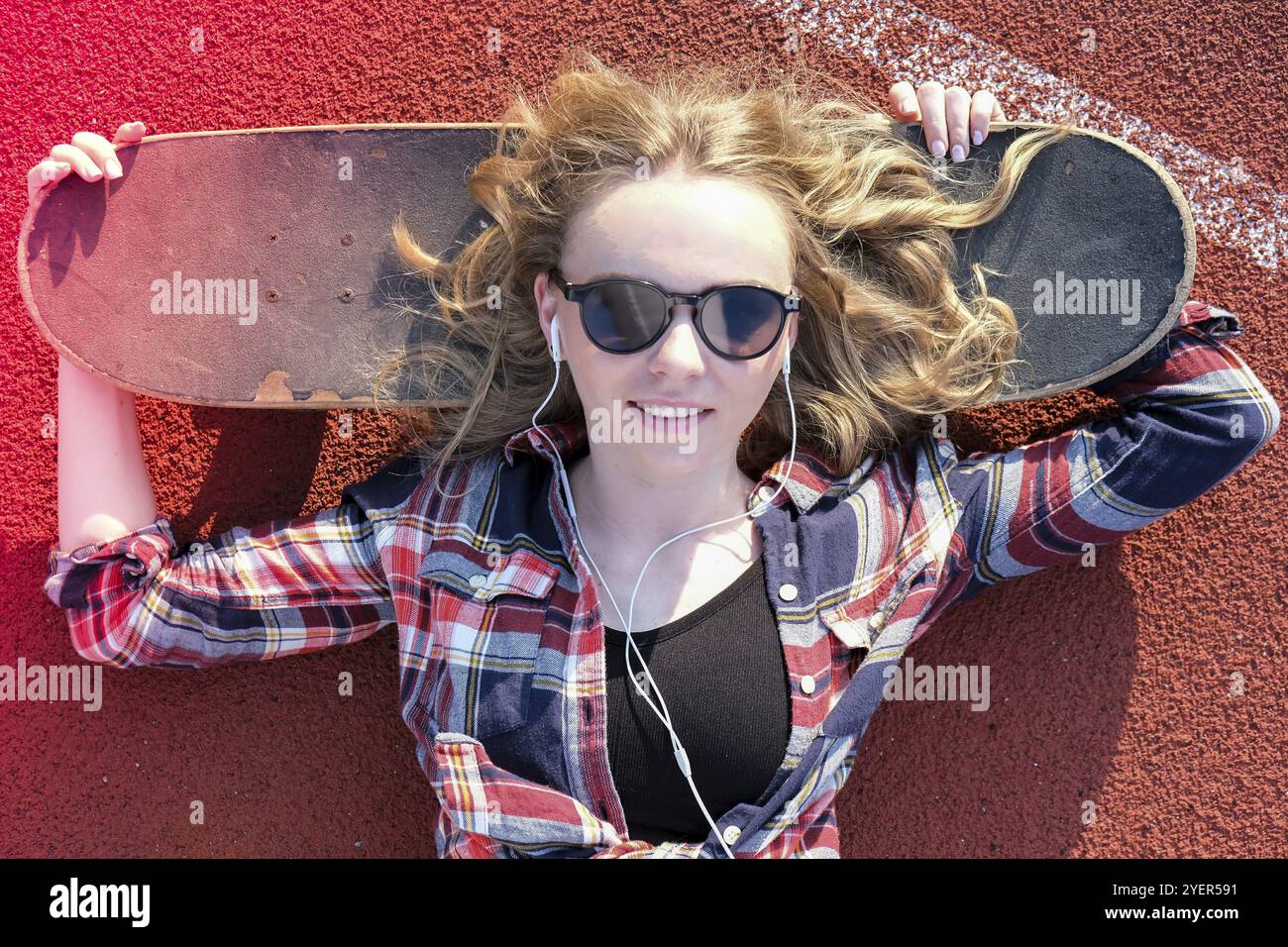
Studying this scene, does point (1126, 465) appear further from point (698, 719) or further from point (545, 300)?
point (545, 300)

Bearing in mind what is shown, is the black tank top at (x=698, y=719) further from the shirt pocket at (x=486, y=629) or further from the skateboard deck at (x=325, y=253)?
the skateboard deck at (x=325, y=253)

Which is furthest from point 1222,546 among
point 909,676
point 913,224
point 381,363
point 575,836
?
point 381,363

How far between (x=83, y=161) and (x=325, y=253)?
0.60 meters

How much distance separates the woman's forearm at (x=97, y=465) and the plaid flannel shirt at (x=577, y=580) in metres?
0.05

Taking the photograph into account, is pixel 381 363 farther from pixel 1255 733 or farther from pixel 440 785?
pixel 1255 733

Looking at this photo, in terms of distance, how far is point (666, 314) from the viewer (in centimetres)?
194

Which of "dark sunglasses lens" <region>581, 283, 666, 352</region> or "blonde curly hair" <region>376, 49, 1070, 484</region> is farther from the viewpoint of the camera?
"blonde curly hair" <region>376, 49, 1070, 484</region>

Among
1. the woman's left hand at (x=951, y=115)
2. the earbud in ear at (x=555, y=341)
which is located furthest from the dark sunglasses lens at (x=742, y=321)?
the woman's left hand at (x=951, y=115)

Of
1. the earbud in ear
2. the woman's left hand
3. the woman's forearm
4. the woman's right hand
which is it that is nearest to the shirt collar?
the earbud in ear

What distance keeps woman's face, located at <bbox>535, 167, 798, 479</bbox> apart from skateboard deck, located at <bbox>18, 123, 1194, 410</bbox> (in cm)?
53

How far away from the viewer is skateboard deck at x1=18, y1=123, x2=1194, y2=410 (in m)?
2.34

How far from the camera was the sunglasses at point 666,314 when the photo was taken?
6.34ft

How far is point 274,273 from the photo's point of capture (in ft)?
7.93

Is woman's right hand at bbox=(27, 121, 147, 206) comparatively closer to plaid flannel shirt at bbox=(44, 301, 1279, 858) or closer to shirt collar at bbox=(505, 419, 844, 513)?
plaid flannel shirt at bbox=(44, 301, 1279, 858)
